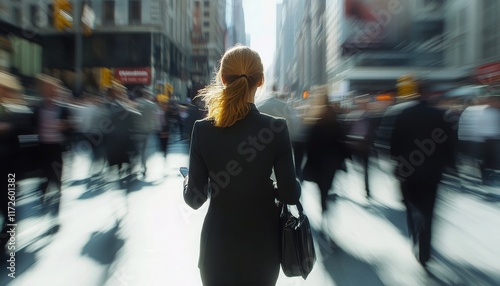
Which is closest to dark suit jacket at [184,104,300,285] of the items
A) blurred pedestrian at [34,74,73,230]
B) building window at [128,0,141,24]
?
blurred pedestrian at [34,74,73,230]

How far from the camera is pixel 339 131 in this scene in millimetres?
5727

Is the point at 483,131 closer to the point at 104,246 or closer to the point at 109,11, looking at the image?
the point at 104,246

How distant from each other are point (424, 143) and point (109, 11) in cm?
3632

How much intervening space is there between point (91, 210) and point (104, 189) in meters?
1.89

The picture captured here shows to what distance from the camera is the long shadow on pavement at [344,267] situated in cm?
416

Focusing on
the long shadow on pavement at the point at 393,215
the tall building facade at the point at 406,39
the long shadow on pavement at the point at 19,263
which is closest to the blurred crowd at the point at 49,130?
the long shadow on pavement at the point at 19,263

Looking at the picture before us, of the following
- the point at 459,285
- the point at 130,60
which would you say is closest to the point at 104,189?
the point at 459,285

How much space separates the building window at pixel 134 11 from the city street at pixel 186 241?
29.6 metres

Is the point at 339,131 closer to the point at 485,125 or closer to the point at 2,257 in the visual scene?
the point at 2,257

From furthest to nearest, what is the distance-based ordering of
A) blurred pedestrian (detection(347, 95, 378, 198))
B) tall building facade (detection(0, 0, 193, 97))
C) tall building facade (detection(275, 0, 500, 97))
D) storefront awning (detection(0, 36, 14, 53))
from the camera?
1. tall building facade (detection(275, 0, 500, 97))
2. tall building facade (detection(0, 0, 193, 97))
3. storefront awning (detection(0, 36, 14, 53))
4. blurred pedestrian (detection(347, 95, 378, 198))

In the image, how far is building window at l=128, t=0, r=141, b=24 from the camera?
36312mm

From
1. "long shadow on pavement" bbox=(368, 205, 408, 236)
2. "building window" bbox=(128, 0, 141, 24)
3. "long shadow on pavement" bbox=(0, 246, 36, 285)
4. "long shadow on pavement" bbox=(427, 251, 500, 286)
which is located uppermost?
"building window" bbox=(128, 0, 141, 24)

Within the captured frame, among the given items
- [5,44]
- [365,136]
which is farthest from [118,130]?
[5,44]

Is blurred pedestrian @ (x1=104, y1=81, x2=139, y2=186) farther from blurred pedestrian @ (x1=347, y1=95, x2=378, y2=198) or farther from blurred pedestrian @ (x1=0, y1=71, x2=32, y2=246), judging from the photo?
blurred pedestrian @ (x1=347, y1=95, x2=378, y2=198)
